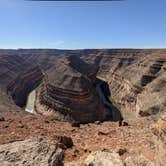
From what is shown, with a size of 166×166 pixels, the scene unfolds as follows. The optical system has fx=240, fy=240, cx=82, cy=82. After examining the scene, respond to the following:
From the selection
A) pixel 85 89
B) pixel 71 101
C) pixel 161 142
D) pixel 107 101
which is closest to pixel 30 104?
pixel 71 101

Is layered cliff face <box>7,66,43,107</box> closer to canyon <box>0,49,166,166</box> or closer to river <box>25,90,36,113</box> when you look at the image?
canyon <box>0,49,166,166</box>

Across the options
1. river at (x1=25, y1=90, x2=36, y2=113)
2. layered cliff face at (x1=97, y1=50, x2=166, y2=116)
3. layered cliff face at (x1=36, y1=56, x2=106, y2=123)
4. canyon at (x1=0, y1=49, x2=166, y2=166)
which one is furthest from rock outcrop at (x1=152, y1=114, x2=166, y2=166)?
river at (x1=25, y1=90, x2=36, y2=113)

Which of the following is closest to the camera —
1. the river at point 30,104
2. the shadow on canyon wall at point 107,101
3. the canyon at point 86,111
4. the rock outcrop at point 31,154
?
the rock outcrop at point 31,154

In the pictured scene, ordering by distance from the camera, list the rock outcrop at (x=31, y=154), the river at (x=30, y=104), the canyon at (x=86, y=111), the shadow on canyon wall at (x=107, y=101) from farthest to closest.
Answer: the river at (x=30, y=104)
the shadow on canyon wall at (x=107, y=101)
the canyon at (x=86, y=111)
the rock outcrop at (x=31, y=154)

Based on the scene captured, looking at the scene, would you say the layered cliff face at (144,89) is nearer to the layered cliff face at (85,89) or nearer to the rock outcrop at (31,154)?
the layered cliff face at (85,89)

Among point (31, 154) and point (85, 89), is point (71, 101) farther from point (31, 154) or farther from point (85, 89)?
point (31, 154)

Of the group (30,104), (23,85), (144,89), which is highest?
(144,89)

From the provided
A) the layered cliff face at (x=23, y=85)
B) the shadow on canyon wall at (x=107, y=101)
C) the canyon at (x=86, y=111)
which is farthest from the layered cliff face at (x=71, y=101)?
the layered cliff face at (x=23, y=85)

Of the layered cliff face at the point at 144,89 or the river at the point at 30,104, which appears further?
the river at the point at 30,104

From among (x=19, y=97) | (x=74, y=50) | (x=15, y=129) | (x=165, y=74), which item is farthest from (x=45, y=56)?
(x=15, y=129)
